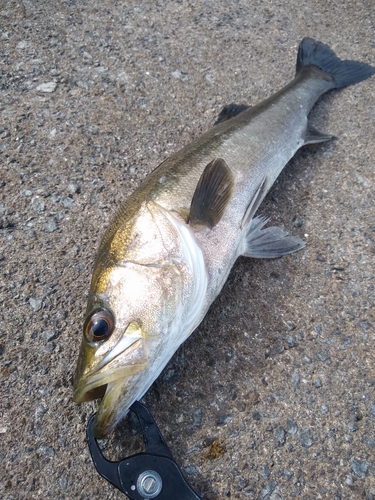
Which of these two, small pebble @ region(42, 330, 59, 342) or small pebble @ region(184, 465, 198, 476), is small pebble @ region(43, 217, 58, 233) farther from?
small pebble @ region(184, 465, 198, 476)

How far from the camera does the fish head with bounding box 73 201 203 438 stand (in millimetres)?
1906

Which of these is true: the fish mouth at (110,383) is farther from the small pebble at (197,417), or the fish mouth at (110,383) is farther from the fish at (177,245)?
the small pebble at (197,417)

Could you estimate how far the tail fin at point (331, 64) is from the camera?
4.01 meters

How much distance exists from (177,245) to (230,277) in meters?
0.63

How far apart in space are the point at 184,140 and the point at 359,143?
1.44 meters

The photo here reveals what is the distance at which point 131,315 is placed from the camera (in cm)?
200

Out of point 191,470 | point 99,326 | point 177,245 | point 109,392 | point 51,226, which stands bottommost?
point 191,470

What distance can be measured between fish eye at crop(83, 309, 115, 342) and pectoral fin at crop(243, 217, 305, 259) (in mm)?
1078

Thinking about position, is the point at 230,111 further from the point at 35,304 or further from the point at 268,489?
the point at 268,489

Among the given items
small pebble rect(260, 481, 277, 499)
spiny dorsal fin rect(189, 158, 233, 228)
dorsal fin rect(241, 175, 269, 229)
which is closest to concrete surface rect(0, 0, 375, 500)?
small pebble rect(260, 481, 277, 499)

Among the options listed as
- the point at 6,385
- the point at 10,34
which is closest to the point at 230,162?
the point at 6,385

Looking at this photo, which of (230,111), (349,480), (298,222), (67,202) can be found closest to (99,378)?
(349,480)

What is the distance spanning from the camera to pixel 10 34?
12.8 ft

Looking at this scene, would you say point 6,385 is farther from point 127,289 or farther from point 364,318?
point 364,318
